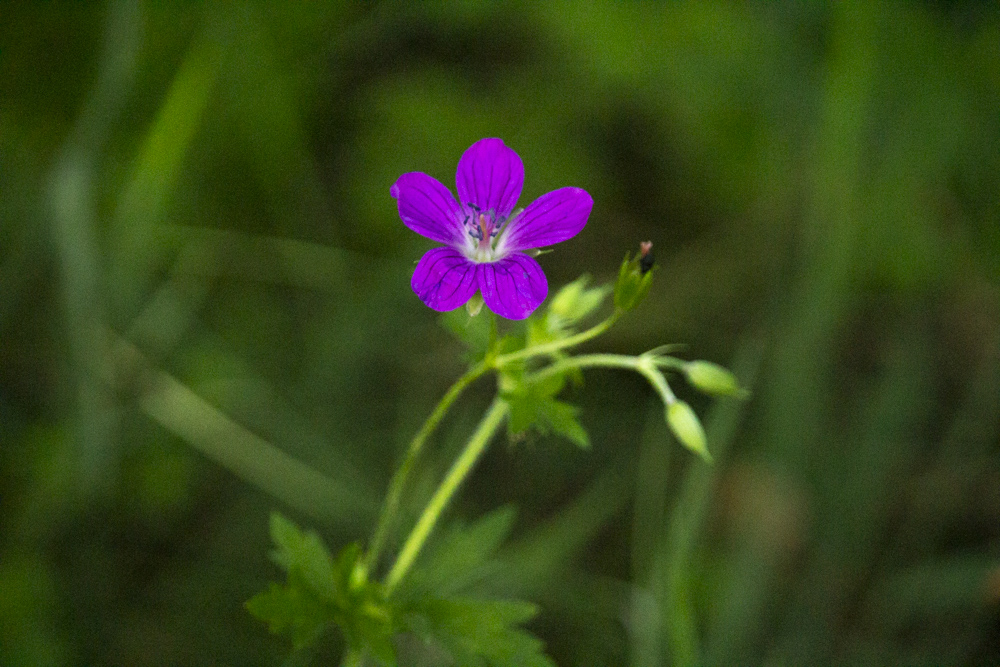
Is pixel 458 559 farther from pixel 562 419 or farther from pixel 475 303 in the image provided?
pixel 475 303

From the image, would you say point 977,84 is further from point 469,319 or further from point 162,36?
point 162,36

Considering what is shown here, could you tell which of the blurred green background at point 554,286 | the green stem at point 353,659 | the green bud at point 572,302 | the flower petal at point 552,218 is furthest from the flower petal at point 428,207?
the blurred green background at point 554,286

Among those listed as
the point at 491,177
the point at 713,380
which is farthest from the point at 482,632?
the point at 491,177

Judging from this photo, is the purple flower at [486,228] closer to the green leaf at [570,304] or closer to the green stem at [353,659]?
the green leaf at [570,304]

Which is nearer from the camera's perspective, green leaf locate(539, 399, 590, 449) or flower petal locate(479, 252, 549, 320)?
flower petal locate(479, 252, 549, 320)

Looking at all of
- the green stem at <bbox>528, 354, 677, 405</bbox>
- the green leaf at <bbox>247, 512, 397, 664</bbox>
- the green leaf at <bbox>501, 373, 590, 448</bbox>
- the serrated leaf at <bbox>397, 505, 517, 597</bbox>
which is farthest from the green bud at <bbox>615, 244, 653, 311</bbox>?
the green leaf at <bbox>247, 512, 397, 664</bbox>

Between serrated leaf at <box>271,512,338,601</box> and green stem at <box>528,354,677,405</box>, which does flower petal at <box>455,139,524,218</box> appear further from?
serrated leaf at <box>271,512,338,601</box>
